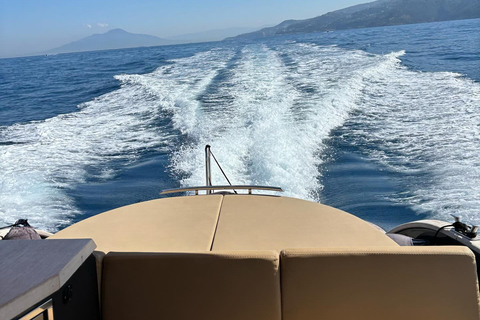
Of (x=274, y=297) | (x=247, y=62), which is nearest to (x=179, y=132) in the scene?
(x=274, y=297)

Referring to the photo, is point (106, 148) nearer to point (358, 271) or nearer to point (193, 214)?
point (193, 214)

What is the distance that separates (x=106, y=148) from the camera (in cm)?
633

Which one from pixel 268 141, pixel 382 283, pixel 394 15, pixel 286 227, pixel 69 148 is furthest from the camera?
pixel 394 15

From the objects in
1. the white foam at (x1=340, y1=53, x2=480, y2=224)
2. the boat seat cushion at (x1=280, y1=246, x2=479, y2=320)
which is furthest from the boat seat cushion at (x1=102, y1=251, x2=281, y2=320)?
the white foam at (x1=340, y1=53, x2=480, y2=224)

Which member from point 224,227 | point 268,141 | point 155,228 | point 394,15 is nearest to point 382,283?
point 224,227

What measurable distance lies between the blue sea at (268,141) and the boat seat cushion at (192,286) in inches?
110

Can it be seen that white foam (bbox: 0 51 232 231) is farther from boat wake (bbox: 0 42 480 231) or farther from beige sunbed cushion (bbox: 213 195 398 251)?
beige sunbed cushion (bbox: 213 195 398 251)

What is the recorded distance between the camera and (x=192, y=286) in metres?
1.29

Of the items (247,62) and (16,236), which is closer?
(16,236)

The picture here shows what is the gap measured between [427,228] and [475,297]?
883 mm

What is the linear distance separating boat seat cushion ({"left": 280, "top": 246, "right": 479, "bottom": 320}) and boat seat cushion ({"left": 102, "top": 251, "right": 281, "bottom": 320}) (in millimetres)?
68

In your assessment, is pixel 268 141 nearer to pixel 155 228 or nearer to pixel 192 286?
pixel 155 228

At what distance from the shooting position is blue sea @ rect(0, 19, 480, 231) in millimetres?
4391

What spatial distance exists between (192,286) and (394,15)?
54.7 meters
